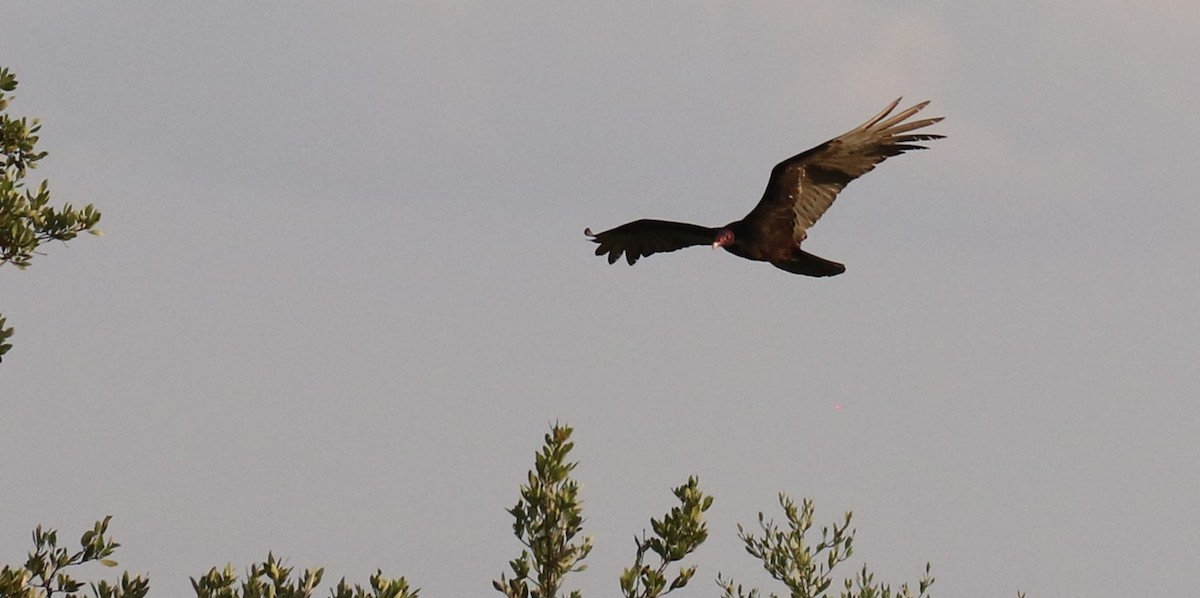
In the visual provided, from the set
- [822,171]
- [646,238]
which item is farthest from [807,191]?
[646,238]

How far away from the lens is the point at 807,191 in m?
16.0

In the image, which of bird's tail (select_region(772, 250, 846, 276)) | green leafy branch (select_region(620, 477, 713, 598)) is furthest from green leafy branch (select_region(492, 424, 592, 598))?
bird's tail (select_region(772, 250, 846, 276))

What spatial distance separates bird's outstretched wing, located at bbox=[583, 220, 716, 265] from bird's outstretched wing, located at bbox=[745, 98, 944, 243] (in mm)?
1074

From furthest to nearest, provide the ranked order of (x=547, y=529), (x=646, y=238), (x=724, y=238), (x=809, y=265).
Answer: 1. (x=646, y=238)
2. (x=724, y=238)
3. (x=809, y=265)
4. (x=547, y=529)

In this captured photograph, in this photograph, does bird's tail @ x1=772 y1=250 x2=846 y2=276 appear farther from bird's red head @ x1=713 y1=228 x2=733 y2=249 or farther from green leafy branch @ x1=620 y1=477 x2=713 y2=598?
green leafy branch @ x1=620 y1=477 x2=713 y2=598

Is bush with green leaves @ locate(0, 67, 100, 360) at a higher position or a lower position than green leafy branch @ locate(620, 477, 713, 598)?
higher

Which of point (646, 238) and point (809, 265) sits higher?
point (646, 238)

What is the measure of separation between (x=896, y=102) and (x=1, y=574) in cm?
954

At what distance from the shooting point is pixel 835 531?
59.0 feet

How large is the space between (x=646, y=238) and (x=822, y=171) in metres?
2.81

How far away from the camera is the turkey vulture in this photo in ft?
50.8

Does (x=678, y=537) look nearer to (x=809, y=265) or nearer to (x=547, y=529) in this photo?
(x=547, y=529)

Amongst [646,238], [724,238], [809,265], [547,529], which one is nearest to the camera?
[547,529]

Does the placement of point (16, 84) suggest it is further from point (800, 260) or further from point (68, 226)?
point (800, 260)
